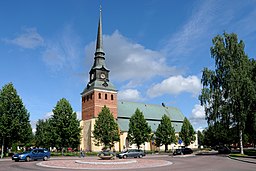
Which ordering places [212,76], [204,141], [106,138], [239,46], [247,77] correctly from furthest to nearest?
[204,141], [106,138], [212,76], [239,46], [247,77]

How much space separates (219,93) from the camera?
41.2 meters

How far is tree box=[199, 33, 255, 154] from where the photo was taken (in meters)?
37.6

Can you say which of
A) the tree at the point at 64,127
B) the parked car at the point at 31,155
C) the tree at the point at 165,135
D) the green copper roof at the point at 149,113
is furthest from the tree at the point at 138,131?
the parked car at the point at 31,155

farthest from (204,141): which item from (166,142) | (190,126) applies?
(166,142)

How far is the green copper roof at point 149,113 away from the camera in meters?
72.4

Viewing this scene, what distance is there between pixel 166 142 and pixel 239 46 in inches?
1294

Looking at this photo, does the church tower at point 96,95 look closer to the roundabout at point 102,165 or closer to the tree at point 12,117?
the tree at point 12,117

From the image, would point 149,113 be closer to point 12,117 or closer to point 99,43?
point 99,43

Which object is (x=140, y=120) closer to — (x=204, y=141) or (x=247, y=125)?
(x=247, y=125)

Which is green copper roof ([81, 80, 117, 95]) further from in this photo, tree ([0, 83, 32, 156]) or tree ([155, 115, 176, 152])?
tree ([0, 83, 32, 156])

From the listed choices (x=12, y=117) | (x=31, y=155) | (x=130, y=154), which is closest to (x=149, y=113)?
(x=130, y=154)

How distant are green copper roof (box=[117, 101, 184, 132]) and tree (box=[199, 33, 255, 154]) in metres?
32.6

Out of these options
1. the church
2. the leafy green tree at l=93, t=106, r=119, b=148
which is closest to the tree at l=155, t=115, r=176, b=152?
the church

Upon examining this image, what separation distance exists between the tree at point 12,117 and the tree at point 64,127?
5.38m
